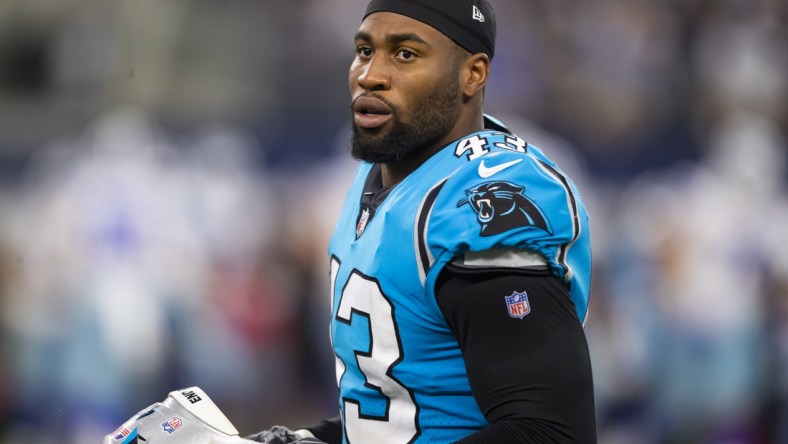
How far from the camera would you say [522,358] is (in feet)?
5.73

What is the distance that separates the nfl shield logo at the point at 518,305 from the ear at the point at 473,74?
0.55 meters

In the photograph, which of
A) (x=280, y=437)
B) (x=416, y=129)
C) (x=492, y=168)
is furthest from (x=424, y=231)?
(x=280, y=437)

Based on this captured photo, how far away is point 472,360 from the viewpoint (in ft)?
5.84

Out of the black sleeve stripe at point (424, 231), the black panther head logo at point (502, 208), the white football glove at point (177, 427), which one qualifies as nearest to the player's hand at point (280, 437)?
the white football glove at point (177, 427)

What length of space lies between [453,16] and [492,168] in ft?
1.22

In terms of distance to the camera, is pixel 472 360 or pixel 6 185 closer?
pixel 472 360

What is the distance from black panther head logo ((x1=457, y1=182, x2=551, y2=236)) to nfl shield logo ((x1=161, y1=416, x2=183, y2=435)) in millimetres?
686

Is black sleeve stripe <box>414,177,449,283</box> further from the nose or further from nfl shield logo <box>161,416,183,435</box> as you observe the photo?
nfl shield logo <box>161,416,183,435</box>

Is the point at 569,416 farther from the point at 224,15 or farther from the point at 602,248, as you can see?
the point at 224,15

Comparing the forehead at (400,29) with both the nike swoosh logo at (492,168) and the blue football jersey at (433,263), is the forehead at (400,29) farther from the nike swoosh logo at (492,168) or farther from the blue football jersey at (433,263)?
the nike swoosh logo at (492,168)

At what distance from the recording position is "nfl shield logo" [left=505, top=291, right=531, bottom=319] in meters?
1.75

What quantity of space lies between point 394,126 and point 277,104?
11.9 ft

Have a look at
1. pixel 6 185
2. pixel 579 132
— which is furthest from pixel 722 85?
pixel 6 185

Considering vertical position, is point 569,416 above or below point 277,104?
below
